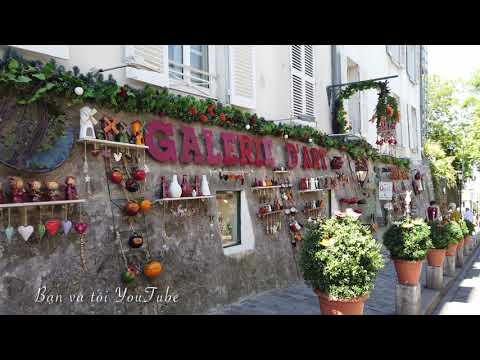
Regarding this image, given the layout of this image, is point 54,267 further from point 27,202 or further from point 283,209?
point 283,209

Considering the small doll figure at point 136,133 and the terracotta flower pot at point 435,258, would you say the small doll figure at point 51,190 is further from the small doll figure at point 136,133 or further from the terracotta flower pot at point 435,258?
the terracotta flower pot at point 435,258

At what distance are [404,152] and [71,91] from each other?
580 inches

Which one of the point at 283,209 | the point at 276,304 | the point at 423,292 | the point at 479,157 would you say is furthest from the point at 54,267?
the point at 479,157

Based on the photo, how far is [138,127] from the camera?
4398 millimetres

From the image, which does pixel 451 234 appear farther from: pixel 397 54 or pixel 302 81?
pixel 397 54

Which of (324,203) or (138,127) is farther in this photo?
(324,203)

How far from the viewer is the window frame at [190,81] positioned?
5336 millimetres

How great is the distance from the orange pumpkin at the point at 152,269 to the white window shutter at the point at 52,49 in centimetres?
227

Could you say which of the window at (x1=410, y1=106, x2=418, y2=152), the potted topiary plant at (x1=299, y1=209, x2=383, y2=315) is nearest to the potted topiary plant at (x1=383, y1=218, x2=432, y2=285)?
the potted topiary plant at (x1=299, y1=209, x2=383, y2=315)

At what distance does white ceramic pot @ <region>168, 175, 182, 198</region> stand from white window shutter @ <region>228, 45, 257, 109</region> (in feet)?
6.43

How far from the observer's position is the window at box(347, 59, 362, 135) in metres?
11.5

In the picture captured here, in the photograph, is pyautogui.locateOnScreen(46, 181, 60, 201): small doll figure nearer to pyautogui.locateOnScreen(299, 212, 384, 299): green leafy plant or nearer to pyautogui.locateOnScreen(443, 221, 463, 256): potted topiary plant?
pyautogui.locateOnScreen(299, 212, 384, 299): green leafy plant

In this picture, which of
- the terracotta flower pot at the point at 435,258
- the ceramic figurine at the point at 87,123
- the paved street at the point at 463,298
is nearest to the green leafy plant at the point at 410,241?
the paved street at the point at 463,298
